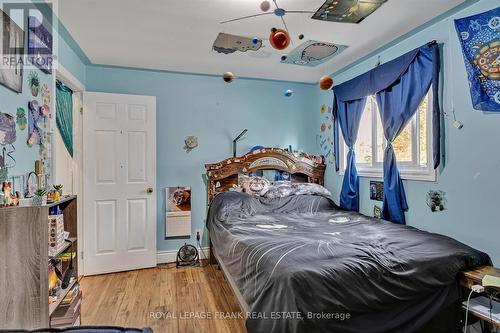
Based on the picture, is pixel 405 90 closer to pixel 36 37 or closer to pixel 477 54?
pixel 477 54

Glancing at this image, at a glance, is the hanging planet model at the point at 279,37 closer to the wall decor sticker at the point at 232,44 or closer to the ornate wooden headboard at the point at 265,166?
the wall decor sticker at the point at 232,44

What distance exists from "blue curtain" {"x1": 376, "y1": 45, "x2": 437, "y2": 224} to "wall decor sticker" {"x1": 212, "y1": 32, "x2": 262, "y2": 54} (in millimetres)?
1422

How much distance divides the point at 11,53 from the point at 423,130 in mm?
3211

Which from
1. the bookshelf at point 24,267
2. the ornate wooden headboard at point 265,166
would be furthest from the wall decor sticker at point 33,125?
the ornate wooden headboard at point 265,166

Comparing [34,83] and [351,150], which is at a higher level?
[34,83]

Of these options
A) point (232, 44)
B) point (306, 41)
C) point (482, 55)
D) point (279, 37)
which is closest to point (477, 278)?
point (482, 55)

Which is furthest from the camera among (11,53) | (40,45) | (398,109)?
(398,109)

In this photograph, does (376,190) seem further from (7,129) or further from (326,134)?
(7,129)

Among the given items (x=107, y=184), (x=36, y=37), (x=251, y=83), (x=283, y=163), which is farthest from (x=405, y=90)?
(x=107, y=184)

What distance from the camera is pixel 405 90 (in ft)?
8.70

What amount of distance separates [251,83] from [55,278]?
10.4 ft

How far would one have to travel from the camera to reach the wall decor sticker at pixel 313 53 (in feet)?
9.48

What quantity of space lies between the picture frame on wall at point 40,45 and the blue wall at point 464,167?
316 cm

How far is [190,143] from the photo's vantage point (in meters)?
3.73
